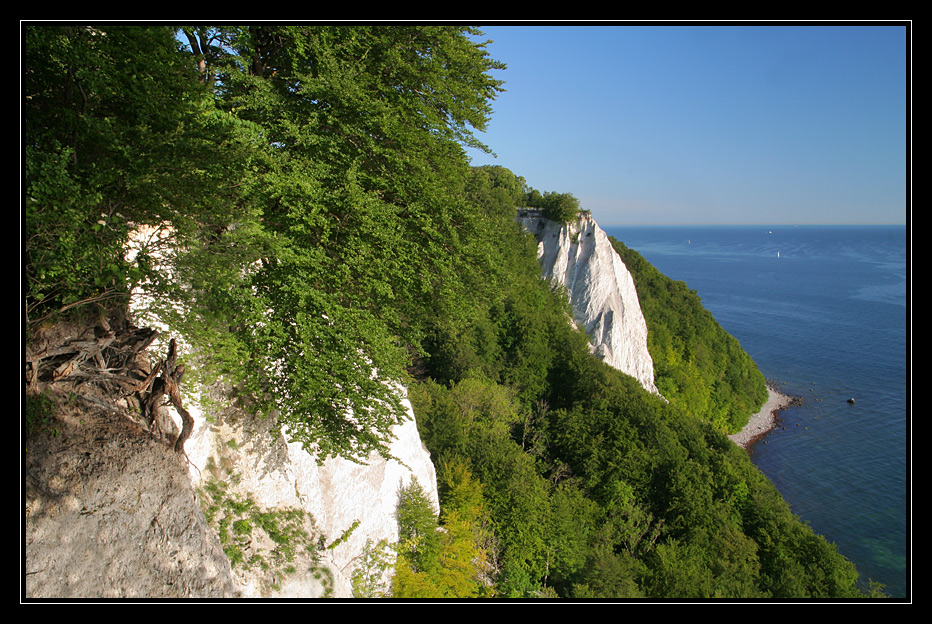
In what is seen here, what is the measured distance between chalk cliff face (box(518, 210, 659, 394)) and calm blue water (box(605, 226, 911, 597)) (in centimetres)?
1434

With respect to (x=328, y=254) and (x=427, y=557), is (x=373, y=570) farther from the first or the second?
(x=328, y=254)

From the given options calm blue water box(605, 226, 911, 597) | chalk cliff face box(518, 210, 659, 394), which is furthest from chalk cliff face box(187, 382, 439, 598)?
chalk cliff face box(518, 210, 659, 394)

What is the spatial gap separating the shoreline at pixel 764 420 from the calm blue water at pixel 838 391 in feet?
2.78

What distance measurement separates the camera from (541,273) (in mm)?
43125

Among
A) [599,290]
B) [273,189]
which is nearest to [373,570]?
[273,189]

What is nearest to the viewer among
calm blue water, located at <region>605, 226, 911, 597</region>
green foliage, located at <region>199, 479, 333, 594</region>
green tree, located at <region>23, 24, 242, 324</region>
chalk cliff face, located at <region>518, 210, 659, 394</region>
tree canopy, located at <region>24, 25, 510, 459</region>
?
green tree, located at <region>23, 24, 242, 324</region>

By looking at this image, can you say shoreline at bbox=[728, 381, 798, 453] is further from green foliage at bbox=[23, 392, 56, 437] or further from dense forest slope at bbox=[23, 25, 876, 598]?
green foliage at bbox=[23, 392, 56, 437]

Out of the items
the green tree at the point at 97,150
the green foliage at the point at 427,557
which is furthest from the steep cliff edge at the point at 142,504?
the green foliage at the point at 427,557

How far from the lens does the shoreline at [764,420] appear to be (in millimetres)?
44094

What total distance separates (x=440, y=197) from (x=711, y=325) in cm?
5065

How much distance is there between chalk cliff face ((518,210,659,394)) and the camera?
41.0 m

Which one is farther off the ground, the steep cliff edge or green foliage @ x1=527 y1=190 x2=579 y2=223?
green foliage @ x1=527 y1=190 x2=579 y2=223

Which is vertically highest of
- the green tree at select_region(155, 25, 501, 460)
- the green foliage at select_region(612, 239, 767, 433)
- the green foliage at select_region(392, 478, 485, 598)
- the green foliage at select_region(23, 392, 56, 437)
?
the green tree at select_region(155, 25, 501, 460)

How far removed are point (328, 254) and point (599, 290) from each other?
119 feet
